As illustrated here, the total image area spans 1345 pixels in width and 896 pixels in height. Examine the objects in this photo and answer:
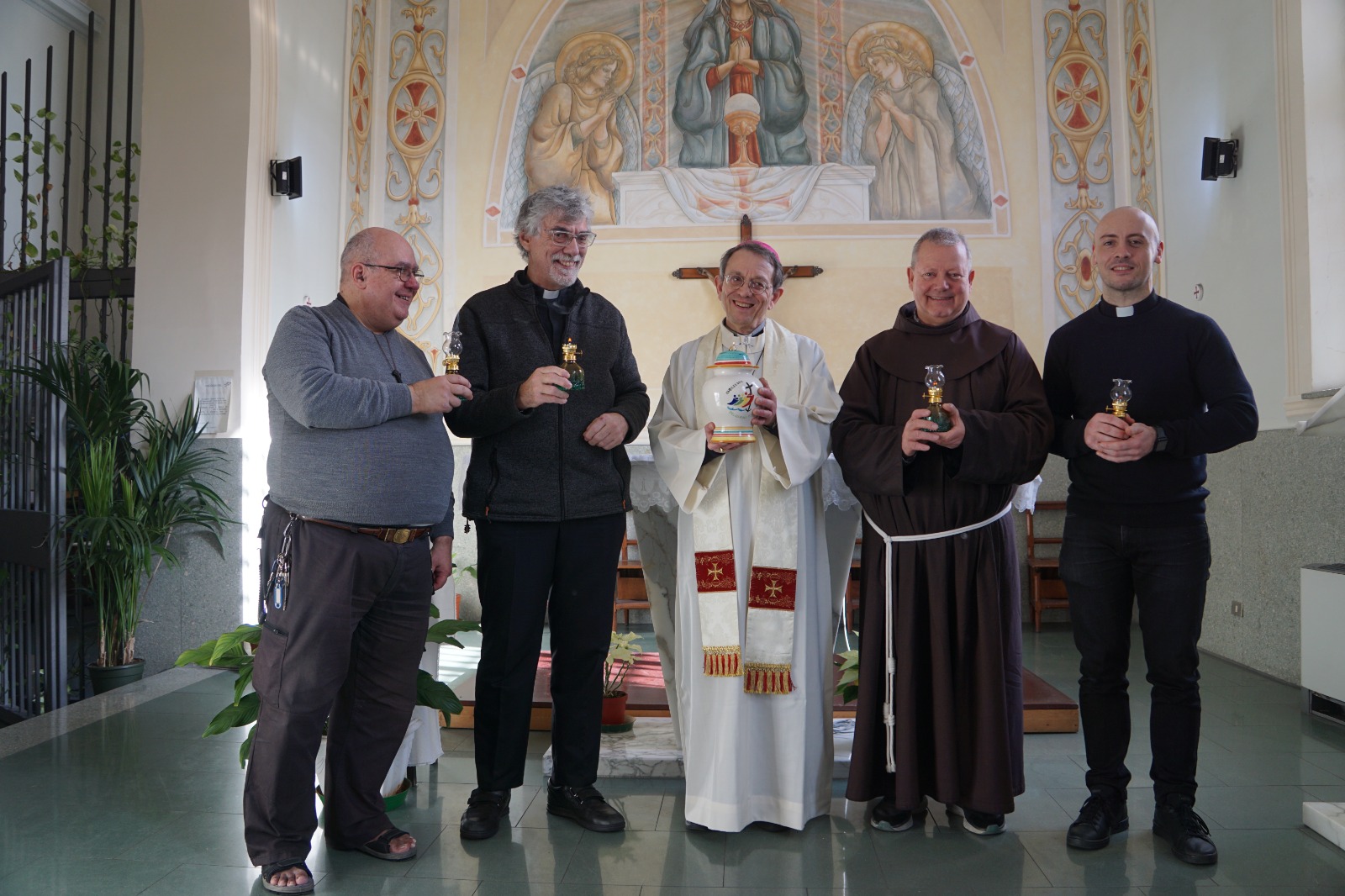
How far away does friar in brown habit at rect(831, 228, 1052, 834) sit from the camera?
3.22 metres

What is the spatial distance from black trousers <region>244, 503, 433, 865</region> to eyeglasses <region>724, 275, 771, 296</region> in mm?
1306

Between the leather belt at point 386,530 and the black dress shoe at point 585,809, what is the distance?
1036 millimetres

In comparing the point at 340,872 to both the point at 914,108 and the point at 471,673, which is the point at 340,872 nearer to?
the point at 471,673

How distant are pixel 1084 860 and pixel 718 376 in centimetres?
184

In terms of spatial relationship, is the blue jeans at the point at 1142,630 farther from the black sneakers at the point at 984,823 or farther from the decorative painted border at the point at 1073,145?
the decorative painted border at the point at 1073,145

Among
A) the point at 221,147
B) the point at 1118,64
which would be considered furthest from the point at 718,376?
the point at 1118,64

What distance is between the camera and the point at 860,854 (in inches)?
124

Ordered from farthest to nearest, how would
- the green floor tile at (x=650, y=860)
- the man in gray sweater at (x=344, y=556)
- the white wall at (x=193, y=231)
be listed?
the white wall at (x=193, y=231) < the green floor tile at (x=650, y=860) < the man in gray sweater at (x=344, y=556)

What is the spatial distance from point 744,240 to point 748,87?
1.32 metres

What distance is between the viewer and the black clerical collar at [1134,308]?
10.7 ft

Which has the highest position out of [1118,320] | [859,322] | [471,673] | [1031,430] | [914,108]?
[914,108]

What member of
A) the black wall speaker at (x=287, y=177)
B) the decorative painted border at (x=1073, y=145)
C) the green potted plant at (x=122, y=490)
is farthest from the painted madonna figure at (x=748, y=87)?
the green potted plant at (x=122, y=490)

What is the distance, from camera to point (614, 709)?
14.6 ft

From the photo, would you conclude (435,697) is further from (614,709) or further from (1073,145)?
(1073,145)
